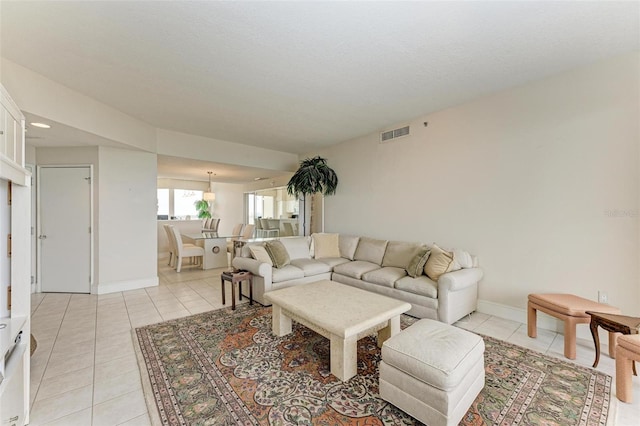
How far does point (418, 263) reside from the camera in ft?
11.5

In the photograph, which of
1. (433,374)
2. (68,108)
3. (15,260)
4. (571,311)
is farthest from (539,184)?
(68,108)

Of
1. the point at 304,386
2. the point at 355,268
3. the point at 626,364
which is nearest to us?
the point at 626,364

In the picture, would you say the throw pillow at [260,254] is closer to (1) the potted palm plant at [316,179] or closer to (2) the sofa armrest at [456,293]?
(1) the potted palm plant at [316,179]

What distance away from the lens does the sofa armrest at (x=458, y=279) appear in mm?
2990

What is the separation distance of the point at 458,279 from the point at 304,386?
6.93 ft

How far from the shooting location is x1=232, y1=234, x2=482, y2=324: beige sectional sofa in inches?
124

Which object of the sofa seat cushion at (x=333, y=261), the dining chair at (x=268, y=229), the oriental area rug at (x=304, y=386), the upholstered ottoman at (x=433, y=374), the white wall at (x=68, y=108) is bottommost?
the oriental area rug at (x=304, y=386)

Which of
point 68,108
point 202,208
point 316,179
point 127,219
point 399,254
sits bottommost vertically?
point 399,254

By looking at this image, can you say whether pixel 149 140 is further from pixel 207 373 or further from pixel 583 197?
pixel 583 197

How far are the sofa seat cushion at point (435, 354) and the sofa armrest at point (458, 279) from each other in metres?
1.12

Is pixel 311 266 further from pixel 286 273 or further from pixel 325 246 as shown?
pixel 325 246

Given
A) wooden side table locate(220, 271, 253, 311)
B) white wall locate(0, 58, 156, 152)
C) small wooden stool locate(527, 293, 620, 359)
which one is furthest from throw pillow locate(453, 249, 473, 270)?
white wall locate(0, 58, 156, 152)

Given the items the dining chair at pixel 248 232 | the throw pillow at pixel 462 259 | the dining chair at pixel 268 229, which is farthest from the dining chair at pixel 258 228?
the throw pillow at pixel 462 259

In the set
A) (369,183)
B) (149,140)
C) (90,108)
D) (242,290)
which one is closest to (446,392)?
(242,290)
